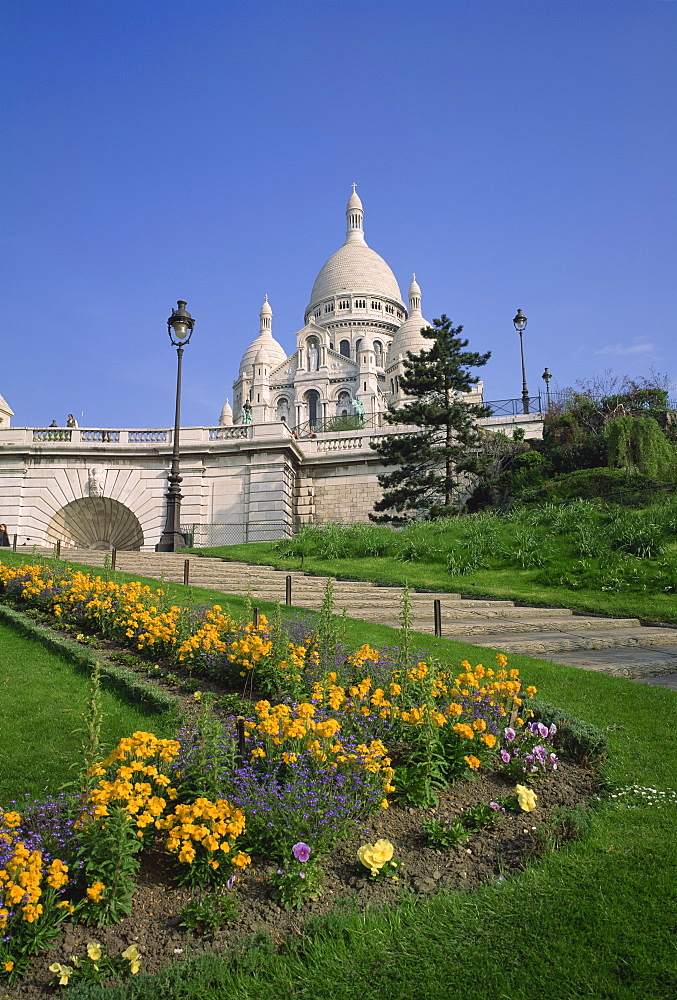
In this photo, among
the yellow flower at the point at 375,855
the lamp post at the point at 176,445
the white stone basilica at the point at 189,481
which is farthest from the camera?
the white stone basilica at the point at 189,481

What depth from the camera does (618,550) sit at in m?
14.2

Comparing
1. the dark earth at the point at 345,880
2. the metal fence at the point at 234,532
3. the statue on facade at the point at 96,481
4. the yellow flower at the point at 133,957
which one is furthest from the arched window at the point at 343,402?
the yellow flower at the point at 133,957

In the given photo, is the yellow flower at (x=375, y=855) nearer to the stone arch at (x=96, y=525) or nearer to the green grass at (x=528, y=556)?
the green grass at (x=528, y=556)

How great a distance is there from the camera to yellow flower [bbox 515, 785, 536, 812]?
4.04m

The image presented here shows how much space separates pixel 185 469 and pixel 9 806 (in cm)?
1864

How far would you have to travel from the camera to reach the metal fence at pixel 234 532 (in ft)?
70.3

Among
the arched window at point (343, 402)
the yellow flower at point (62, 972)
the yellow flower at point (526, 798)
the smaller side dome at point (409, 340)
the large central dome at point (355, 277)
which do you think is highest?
the large central dome at point (355, 277)

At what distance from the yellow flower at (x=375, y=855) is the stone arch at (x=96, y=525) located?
2028cm

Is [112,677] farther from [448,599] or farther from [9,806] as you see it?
[448,599]

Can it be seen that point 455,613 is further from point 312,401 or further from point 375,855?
point 312,401

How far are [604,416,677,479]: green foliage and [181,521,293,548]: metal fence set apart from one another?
1009 centimetres

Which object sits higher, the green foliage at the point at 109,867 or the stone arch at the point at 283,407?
the stone arch at the point at 283,407

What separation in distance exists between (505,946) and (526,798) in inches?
45.9

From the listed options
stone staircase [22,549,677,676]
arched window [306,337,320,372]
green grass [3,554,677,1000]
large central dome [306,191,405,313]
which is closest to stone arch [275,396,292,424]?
arched window [306,337,320,372]
